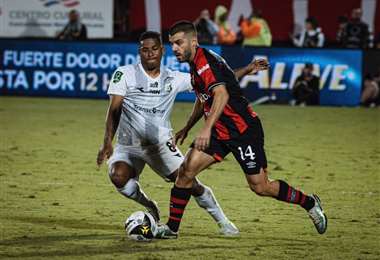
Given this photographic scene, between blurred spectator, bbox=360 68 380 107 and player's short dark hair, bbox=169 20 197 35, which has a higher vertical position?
player's short dark hair, bbox=169 20 197 35

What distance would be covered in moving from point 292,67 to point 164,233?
15.3m

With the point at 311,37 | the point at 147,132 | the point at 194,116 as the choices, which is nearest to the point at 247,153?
the point at 194,116

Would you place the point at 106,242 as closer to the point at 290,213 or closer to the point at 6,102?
the point at 290,213

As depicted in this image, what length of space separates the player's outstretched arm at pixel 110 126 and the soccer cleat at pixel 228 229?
1.26 m

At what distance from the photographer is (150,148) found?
898cm

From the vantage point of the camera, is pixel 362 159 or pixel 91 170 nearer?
pixel 91 170

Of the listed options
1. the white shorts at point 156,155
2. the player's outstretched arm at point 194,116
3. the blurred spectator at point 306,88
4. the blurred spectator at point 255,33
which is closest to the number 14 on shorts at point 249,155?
the player's outstretched arm at point 194,116

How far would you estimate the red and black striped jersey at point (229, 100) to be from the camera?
8.23 metres

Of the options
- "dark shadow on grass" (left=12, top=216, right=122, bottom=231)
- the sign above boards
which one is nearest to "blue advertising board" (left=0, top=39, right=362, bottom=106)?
the sign above boards

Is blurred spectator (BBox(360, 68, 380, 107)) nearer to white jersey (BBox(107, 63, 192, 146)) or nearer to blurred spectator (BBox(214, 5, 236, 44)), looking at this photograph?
blurred spectator (BBox(214, 5, 236, 44))

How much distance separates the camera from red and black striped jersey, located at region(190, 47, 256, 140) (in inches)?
324

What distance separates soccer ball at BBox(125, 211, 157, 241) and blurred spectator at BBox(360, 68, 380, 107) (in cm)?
1566

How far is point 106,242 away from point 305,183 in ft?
14.6

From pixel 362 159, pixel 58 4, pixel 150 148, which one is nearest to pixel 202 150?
pixel 150 148
